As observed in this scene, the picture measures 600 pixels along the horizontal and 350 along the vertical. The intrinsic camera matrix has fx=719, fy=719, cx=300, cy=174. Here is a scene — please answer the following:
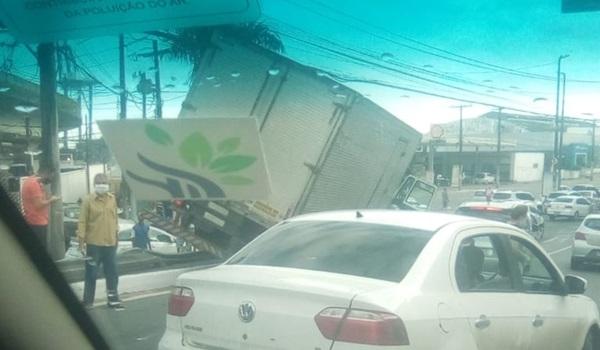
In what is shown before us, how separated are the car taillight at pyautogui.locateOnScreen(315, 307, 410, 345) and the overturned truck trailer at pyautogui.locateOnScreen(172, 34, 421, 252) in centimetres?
709

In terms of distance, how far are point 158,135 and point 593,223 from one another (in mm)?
9160

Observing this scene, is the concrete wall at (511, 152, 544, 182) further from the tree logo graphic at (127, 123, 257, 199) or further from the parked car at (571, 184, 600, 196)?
the tree logo graphic at (127, 123, 257, 199)

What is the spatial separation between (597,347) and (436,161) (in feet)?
33.8

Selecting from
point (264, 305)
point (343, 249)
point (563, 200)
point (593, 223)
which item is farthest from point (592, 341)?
point (563, 200)

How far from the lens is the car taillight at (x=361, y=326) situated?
3.61 meters

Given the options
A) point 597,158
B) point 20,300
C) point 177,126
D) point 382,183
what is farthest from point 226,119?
point 597,158

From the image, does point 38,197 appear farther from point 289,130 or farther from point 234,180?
point 289,130

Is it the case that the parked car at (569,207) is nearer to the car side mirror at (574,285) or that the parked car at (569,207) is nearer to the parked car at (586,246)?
the parked car at (586,246)

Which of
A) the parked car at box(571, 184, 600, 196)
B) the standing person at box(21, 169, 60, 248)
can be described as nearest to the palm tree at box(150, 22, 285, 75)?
the standing person at box(21, 169, 60, 248)

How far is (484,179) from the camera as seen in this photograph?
17.5 meters

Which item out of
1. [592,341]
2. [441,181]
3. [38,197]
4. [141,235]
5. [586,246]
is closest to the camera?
[592,341]

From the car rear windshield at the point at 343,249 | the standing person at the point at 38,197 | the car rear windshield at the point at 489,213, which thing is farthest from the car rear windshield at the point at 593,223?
the car rear windshield at the point at 343,249

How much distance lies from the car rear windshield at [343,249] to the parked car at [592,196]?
21.2 meters

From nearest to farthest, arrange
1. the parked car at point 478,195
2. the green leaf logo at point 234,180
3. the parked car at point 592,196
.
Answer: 1. the green leaf logo at point 234,180
2. the parked car at point 478,195
3. the parked car at point 592,196
